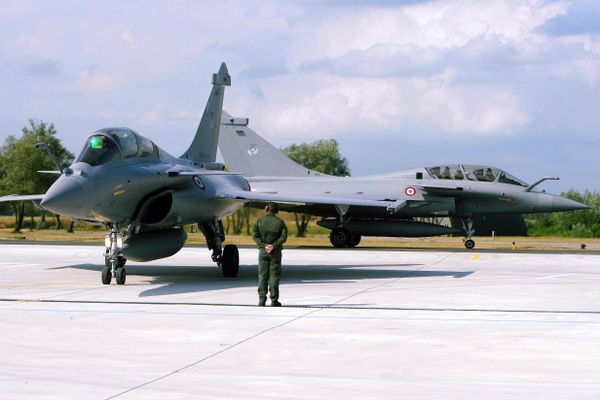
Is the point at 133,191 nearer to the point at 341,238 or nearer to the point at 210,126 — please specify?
the point at 210,126

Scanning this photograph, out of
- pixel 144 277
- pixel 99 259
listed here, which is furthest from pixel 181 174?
pixel 99 259

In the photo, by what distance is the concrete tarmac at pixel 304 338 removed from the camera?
614 cm

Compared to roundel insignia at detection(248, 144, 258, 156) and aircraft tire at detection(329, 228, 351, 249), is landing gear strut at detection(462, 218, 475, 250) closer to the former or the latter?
aircraft tire at detection(329, 228, 351, 249)

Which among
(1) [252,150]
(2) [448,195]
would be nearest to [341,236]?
(2) [448,195]

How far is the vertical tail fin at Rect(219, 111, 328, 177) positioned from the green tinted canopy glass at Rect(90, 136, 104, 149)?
64.0 feet

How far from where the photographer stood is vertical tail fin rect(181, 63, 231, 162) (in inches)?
758

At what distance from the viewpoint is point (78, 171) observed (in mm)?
13250

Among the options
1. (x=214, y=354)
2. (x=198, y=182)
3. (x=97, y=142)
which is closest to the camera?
(x=214, y=354)

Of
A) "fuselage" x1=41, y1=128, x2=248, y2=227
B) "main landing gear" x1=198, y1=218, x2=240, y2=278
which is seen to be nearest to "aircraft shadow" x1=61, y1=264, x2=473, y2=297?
"main landing gear" x1=198, y1=218, x2=240, y2=278

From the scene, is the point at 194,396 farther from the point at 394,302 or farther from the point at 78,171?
the point at 78,171

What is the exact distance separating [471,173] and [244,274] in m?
13.4

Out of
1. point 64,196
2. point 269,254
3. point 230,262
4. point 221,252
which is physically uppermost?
point 64,196

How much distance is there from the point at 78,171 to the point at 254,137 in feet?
67.9

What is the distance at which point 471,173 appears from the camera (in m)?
28.9
